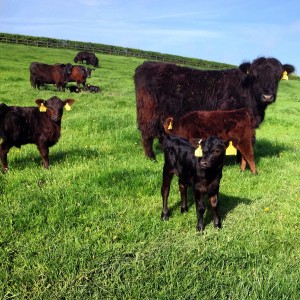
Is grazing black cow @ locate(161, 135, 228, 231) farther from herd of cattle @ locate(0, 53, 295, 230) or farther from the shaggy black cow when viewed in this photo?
the shaggy black cow

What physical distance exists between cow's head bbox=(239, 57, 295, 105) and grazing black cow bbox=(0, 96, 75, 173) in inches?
153

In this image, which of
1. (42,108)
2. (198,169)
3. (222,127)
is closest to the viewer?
(198,169)

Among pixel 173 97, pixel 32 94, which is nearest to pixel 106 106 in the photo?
pixel 32 94

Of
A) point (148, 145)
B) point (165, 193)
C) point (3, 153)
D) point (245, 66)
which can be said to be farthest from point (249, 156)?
point (3, 153)

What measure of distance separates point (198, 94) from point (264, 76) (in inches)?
56.0

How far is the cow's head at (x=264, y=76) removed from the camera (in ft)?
26.8

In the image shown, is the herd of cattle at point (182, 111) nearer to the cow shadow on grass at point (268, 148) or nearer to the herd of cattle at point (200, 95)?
the herd of cattle at point (200, 95)

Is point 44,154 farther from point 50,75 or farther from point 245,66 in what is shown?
point 50,75

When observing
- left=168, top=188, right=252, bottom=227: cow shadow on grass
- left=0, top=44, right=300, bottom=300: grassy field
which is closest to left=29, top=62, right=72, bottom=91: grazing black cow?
left=0, top=44, right=300, bottom=300: grassy field

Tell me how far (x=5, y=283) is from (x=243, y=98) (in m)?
6.42

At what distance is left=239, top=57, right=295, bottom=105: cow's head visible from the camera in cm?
818

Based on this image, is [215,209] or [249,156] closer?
[215,209]

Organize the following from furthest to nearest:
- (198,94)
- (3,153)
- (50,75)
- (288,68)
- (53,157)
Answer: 1. (50,75)
2. (288,68)
3. (198,94)
4. (53,157)
5. (3,153)

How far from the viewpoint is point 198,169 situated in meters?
4.74
